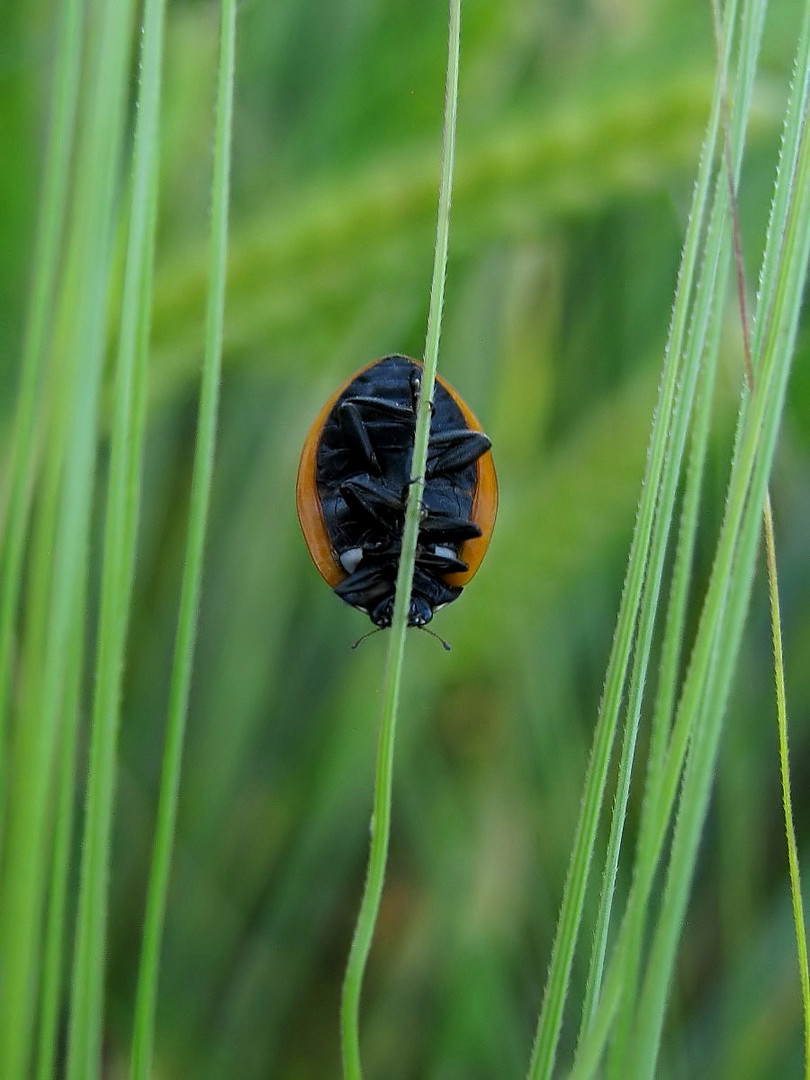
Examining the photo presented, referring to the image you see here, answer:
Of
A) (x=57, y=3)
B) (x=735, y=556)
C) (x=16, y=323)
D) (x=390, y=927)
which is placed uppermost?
(x=57, y=3)

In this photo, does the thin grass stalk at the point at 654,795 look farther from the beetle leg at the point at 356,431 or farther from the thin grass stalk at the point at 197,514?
the beetle leg at the point at 356,431

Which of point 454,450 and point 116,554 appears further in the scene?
point 454,450

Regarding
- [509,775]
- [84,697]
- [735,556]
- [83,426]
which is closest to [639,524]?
[735,556]

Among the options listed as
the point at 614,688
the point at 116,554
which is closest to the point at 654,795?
the point at 614,688

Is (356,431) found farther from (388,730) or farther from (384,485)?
(388,730)

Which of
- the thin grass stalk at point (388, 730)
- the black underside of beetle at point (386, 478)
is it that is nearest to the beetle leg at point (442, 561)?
the black underside of beetle at point (386, 478)

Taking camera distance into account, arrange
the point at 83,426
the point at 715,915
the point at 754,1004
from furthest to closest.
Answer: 1. the point at 715,915
2. the point at 754,1004
3. the point at 83,426

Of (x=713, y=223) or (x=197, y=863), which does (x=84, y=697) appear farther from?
(x=713, y=223)
